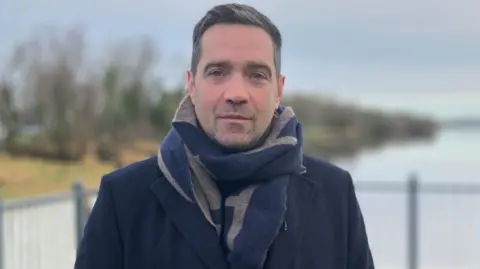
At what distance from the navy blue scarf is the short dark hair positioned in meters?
0.14

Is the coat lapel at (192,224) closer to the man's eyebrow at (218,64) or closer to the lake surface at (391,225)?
the man's eyebrow at (218,64)

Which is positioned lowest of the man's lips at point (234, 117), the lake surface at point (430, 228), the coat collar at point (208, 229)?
the lake surface at point (430, 228)

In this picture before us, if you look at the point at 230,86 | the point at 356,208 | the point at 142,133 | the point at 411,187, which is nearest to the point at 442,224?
the point at 411,187

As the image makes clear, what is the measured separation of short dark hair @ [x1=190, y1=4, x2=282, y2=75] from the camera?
1.66m

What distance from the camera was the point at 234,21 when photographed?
1.66 metres

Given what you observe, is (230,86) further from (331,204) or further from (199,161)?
(331,204)

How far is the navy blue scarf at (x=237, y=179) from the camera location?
1.64 m

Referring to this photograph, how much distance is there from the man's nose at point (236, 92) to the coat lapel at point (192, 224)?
26 centimetres

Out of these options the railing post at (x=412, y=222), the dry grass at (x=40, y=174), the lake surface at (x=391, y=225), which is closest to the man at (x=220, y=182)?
the lake surface at (x=391, y=225)

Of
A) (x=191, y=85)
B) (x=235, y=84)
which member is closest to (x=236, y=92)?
(x=235, y=84)

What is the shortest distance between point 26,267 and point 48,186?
1938mm

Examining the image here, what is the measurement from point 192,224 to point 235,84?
0.33 m

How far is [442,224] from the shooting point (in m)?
6.32

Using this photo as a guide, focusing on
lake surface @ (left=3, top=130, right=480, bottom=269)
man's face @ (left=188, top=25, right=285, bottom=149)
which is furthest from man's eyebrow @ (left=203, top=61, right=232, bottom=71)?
lake surface @ (left=3, top=130, right=480, bottom=269)
